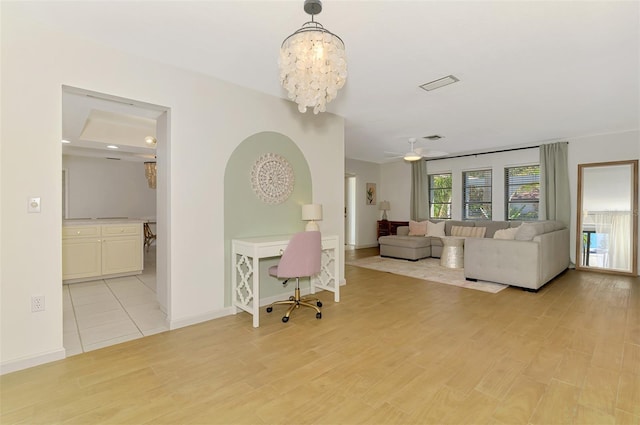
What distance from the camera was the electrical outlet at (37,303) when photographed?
7.31ft

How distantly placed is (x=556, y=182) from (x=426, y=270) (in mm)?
3172

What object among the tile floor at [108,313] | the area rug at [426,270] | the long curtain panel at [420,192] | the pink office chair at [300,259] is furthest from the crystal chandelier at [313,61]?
the long curtain panel at [420,192]

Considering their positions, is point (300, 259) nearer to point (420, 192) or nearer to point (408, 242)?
point (408, 242)

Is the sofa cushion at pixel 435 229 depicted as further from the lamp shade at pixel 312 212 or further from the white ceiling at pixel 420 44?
the lamp shade at pixel 312 212

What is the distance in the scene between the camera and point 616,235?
18.0 ft

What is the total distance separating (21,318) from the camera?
85.9 inches

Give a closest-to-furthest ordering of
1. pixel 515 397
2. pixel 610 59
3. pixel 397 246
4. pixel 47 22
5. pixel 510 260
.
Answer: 1. pixel 515 397
2. pixel 47 22
3. pixel 610 59
4. pixel 510 260
5. pixel 397 246

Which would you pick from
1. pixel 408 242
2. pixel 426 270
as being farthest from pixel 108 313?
pixel 408 242

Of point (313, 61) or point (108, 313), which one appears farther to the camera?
point (108, 313)

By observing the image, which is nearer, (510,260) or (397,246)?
(510,260)

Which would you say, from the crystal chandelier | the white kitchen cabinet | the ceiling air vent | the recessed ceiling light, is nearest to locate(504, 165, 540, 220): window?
the ceiling air vent

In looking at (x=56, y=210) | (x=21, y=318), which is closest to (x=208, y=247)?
(x=56, y=210)

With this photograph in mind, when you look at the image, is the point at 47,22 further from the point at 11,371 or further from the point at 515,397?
the point at 515,397

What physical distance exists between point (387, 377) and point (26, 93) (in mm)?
3259
